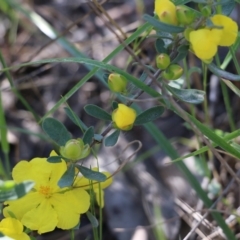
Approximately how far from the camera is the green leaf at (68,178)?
97 centimetres

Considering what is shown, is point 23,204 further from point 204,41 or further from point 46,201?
point 204,41

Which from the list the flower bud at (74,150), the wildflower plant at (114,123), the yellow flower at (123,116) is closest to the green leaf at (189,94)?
the wildflower plant at (114,123)

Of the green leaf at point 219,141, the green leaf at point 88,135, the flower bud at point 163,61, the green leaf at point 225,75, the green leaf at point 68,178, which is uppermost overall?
the flower bud at point 163,61

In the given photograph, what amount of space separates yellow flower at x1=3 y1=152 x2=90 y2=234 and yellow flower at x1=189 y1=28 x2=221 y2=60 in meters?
0.36

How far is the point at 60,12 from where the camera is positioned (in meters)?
2.64

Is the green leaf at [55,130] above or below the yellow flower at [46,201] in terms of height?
above

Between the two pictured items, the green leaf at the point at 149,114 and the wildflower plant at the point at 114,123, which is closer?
the wildflower plant at the point at 114,123

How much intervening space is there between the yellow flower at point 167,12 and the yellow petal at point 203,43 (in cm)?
7

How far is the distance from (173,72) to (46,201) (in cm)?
37

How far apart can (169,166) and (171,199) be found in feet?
0.51

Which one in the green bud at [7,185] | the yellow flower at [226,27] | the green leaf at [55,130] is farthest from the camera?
the green leaf at [55,130]

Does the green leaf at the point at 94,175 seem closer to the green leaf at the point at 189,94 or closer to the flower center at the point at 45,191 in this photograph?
the flower center at the point at 45,191

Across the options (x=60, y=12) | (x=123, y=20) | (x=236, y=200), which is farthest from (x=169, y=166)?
(x=60, y=12)

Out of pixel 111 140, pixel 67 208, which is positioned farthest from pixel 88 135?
pixel 67 208
